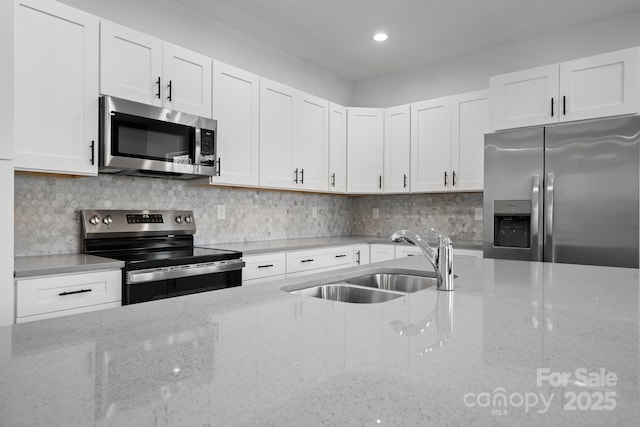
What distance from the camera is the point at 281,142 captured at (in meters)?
3.58

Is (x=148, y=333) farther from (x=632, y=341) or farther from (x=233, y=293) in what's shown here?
(x=632, y=341)

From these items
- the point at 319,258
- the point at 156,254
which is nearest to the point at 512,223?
the point at 319,258

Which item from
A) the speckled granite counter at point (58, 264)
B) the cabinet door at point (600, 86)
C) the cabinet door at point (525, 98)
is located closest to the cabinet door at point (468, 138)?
the cabinet door at point (525, 98)

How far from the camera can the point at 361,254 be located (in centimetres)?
407

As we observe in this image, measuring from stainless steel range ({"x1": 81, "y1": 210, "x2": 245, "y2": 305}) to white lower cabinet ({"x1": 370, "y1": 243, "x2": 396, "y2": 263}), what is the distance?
171 cm

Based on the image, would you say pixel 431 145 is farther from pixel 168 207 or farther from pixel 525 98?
pixel 168 207

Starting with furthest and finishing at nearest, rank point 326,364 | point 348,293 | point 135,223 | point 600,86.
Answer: point 600,86 → point 135,223 → point 348,293 → point 326,364

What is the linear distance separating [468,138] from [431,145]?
361 mm

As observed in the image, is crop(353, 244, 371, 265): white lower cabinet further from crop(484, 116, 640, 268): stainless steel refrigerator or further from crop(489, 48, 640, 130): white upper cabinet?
crop(489, 48, 640, 130): white upper cabinet

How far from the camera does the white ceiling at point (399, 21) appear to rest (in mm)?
3184

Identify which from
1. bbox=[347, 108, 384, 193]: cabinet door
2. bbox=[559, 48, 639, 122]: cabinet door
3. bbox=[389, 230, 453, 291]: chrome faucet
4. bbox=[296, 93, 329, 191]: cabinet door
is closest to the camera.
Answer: bbox=[389, 230, 453, 291]: chrome faucet

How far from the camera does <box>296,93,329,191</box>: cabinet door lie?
12.5 feet

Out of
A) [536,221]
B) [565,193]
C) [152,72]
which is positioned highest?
[152,72]

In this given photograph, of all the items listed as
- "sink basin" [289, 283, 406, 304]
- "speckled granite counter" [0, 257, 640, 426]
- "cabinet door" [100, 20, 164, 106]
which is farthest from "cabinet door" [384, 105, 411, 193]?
"speckled granite counter" [0, 257, 640, 426]
